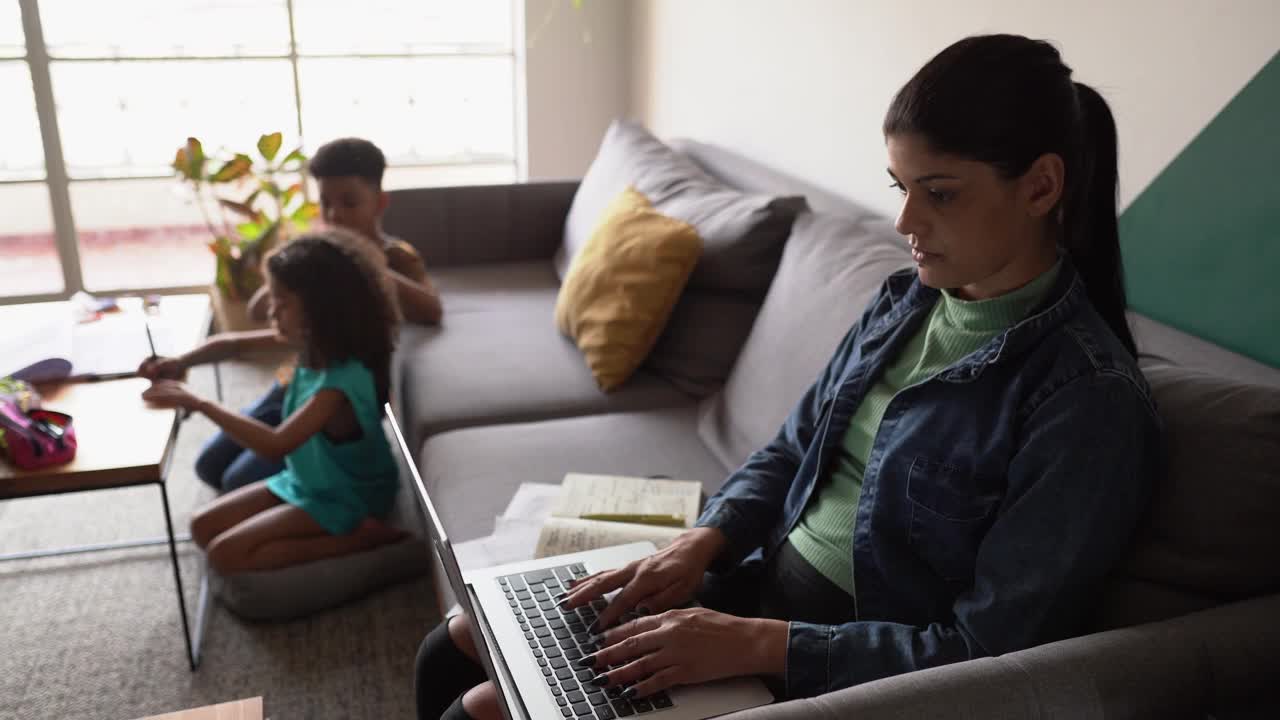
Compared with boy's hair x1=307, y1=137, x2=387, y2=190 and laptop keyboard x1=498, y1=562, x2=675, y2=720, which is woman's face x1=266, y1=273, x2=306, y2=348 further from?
laptop keyboard x1=498, y1=562, x2=675, y2=720

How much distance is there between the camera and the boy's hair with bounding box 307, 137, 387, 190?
262cm

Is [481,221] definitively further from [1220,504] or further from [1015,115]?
[1220,504]

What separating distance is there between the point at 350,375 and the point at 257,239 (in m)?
1.59

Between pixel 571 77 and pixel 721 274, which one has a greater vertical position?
pixel 571 77

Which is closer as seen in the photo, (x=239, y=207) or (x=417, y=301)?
(x=417, y=301)

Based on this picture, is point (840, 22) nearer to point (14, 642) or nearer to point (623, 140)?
point (623, 140)

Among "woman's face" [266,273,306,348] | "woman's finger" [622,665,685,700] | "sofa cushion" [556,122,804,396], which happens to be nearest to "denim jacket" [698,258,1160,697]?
"woman's finger" [622,665,685,700]

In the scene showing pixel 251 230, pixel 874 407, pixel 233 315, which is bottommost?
pixel 233 315

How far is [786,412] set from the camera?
5.90 feet

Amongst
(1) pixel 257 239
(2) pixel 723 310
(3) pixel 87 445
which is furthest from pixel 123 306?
(2) pixel 723 310

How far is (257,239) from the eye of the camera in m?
→ 3.43

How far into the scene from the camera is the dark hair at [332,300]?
6.81 ft

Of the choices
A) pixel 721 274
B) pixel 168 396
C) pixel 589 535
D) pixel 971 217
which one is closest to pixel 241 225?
pixel 168 396

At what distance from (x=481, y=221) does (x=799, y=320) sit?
1.57 metres
